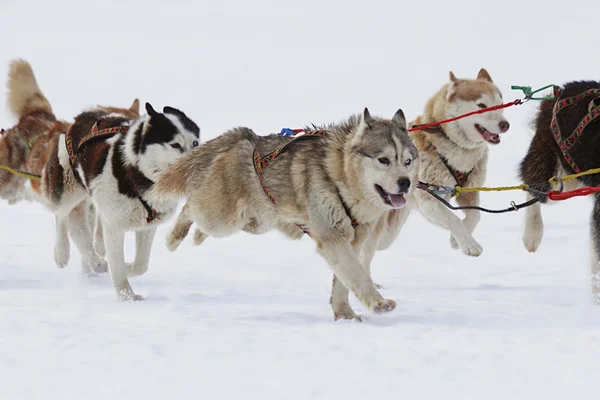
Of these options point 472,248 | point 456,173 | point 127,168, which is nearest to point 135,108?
point 127,168

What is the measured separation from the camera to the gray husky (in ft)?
13.1

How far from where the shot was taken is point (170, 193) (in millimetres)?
4793

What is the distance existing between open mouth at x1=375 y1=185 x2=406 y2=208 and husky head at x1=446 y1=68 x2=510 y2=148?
6.37 ft

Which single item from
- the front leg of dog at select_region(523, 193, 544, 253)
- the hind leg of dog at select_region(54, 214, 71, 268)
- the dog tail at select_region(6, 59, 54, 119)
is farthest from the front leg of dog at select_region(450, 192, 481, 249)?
the dog tail at select_region(6, 59, 54, 119)

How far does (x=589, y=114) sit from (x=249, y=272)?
135 inches

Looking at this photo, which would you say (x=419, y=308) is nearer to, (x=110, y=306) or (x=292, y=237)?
(x=292, y=237)

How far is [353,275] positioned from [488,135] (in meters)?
2.27

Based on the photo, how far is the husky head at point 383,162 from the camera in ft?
12.9

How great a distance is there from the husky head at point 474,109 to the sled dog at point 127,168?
80.9 inches

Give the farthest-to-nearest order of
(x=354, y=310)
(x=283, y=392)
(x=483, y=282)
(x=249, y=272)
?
(x=249, y=272) < (x=483, y=282) < (x=354, y=310) < (x=283, y=392)

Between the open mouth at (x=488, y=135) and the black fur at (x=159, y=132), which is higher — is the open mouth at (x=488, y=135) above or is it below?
below

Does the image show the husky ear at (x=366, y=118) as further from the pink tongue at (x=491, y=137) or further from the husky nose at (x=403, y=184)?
the pink tongue at (x=491, y=137)

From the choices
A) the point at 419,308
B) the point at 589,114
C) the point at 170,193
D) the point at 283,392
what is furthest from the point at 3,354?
the point at 589,114

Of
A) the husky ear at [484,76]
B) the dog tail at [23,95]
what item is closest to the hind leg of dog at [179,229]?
the dog tail at [23,95]
